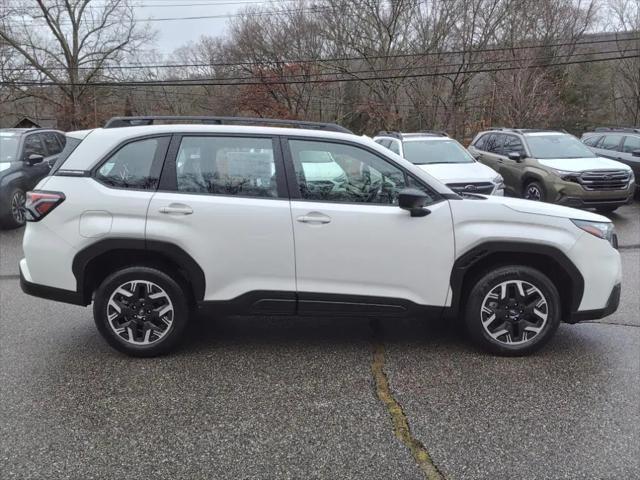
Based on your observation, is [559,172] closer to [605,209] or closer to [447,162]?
[605,209]

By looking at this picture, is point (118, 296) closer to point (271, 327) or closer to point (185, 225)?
point (185, 225)

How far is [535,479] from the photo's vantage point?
262 cm

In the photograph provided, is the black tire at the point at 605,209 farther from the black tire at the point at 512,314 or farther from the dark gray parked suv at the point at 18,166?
the dark gray parked suv at the point at 18,166

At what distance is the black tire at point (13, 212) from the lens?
934 centimetres

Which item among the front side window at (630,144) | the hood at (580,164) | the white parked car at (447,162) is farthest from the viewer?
the front side window at (630,144)

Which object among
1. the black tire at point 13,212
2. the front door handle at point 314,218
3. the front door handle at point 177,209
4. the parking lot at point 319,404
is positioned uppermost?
the front door handle at point 177,209

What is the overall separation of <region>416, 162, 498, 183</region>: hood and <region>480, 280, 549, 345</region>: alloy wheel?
203 inches

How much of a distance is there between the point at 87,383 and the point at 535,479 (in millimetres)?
2923

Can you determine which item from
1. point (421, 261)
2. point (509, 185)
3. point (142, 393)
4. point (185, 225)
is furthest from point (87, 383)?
point (509, 185)

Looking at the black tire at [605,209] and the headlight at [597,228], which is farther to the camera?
the black tire at [605,209]

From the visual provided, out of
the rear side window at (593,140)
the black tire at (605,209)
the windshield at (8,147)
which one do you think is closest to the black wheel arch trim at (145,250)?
the windshield at (8,147)

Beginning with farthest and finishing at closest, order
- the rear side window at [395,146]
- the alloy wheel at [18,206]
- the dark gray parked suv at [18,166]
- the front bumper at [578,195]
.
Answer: the rear side window at [395,146]
the front bumper at [578,195]
the alloy wheel at [18,206]
the dark gray parked suv at [18,166]

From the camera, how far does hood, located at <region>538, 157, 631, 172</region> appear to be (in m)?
10.2

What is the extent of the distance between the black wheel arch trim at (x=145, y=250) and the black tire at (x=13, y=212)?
22.0 ft
